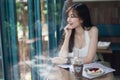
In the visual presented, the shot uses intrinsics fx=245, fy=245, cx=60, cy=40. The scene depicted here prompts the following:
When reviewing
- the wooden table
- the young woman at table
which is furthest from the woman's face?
the wooden table

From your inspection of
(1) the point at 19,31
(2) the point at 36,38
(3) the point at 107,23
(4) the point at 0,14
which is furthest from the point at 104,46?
(4) the point at 0,14

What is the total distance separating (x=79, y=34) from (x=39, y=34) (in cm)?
36

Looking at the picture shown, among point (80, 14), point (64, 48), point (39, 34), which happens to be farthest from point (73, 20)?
point (39, 34)

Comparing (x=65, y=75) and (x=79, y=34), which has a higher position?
(x=79, y=34)

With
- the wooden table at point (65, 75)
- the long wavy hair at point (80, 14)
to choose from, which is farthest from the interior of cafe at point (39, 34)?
the wooden table at point (65, 75)

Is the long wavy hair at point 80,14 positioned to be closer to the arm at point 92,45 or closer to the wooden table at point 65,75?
the arm at point 92,45

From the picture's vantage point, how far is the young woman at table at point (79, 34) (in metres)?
1.46

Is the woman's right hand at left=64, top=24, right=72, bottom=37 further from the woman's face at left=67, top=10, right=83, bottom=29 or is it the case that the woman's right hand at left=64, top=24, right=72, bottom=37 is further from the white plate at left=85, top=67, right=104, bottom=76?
the white plate at left=85, top=67, right=104, bottom=76

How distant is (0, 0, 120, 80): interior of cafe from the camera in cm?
166

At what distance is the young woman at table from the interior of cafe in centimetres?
10

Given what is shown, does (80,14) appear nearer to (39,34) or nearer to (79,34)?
(79,34)

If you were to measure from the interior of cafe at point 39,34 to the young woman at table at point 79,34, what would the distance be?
0.34 ft

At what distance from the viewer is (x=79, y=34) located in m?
1.50

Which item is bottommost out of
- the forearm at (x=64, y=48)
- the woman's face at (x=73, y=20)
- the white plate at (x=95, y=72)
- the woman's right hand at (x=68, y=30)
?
the white plate at (x=95, y=72)
